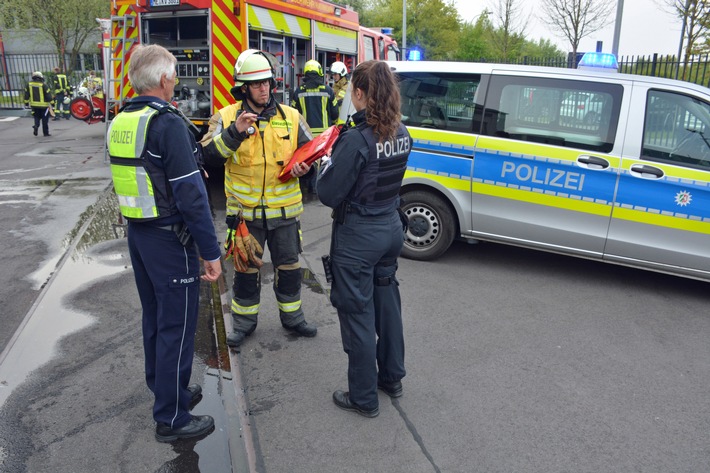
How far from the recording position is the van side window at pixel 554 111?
5.08 m

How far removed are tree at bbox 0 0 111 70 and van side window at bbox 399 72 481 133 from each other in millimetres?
23993

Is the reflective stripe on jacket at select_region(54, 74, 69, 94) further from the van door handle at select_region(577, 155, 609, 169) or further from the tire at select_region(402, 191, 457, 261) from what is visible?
the van door handle at select_region(577, 155, 609, 169)

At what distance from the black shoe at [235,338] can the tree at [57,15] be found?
83.2ft

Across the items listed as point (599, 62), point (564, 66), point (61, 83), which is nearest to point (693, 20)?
point (564, 66)

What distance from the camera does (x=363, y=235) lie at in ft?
10.2

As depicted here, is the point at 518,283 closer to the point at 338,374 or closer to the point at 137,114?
the point at 338,374

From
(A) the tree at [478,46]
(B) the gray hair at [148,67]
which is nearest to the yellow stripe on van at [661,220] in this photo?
(B) the gray hair at [148,67]

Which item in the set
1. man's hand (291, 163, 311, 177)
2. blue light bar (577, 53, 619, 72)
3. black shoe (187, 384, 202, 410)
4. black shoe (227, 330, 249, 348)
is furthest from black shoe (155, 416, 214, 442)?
blue light bar (577, 53, 619, 72)

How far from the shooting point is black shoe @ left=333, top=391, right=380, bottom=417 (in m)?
3.31

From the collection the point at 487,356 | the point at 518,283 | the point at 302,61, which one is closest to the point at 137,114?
the point at 487,356

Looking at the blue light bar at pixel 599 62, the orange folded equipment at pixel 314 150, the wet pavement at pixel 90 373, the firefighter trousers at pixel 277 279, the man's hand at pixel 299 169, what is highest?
the blue light bar at pixel 599 62

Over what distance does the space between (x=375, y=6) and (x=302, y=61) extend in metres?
37.4

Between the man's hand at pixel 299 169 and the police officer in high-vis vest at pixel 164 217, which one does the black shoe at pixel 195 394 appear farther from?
the man's hand at pixel 299 169

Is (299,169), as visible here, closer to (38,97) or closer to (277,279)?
Answer: (277,279)
